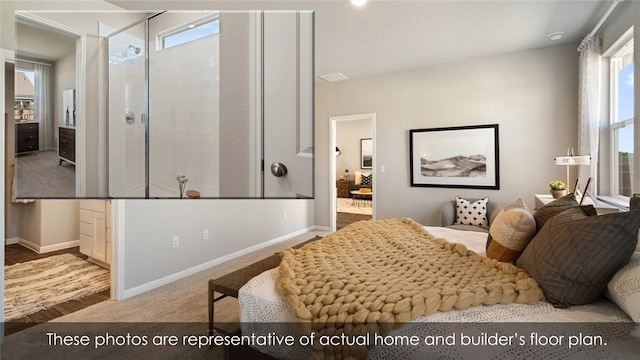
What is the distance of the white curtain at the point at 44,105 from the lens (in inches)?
31.6

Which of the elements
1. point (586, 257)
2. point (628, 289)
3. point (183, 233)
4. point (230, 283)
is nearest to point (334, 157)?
point (183, 233)

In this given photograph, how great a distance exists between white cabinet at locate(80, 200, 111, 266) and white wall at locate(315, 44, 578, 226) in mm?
2178

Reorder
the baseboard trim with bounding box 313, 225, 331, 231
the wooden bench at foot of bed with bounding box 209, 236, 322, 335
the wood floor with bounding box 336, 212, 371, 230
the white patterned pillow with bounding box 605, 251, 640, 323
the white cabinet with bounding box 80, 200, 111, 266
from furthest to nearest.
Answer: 1. the wood floor with bounding box 336, 212, 371, 230
2. the baseboard trim with bounding box 313, 225, 331, 231
3. the white cabinet with bounding box 80, 200, 111, 266
4. the wooden bench at foot of bed with bounding box 209, 236, 322, 335
5. the white patterned pillow with bounding box 605, 251, 640, 323

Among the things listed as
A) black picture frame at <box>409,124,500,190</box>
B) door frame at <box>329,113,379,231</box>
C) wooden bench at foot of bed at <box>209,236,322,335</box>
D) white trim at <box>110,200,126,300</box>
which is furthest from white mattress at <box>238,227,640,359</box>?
door frame at <box>329,113,379,231</box>

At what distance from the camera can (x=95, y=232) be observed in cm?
288

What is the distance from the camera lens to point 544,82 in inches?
126

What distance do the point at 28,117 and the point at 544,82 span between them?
4.11 m

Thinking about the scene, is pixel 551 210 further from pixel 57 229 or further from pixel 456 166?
pixel 57 229

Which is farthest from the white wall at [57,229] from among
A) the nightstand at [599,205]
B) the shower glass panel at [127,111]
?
the nightstand at [599,205]

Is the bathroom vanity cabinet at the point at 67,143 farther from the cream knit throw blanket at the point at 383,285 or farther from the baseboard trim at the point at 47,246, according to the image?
the baseboard trim at the point at 47,246

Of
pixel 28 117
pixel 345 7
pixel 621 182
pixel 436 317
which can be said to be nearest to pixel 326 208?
pixel 345 7

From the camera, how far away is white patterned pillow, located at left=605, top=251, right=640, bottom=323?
2.81ft

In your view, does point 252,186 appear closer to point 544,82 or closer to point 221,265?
point 221,265

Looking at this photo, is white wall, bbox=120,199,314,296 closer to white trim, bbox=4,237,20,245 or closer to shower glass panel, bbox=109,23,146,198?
white trim, bbox=4,237,20,245
